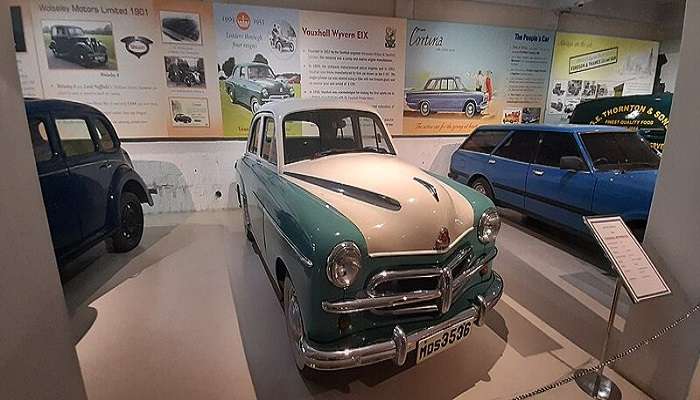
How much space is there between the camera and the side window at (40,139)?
2943 millimetres

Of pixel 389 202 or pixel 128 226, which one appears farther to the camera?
pixel 128 226

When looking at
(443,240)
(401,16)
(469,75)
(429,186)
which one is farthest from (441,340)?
(469,75)

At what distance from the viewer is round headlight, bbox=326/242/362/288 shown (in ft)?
5.77

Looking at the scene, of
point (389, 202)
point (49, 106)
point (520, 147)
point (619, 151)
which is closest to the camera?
point (389, 202)

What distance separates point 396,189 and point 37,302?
5.70 feet

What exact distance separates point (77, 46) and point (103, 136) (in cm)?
187

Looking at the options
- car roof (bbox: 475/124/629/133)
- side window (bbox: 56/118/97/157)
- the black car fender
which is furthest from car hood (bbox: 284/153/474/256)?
car roof (bbox: 475/124/629/133)

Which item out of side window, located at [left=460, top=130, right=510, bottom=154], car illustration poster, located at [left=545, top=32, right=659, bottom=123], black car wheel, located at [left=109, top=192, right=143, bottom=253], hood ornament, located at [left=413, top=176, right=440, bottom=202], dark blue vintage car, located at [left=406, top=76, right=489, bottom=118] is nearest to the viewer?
hood ornament, located at [left=413, top=176, right=440, bottom=202]

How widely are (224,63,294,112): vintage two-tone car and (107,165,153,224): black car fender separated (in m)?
1.92

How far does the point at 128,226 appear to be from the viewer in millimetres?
4121

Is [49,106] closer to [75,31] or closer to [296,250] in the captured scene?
[75,31]

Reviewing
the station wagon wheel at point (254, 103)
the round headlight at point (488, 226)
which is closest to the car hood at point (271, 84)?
the station wagon wheel at point (254, 103)

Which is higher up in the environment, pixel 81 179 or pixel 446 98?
pixel 446 98

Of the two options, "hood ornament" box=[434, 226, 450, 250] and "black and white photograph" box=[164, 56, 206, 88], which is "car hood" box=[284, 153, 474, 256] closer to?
"hood ornament" box=[434, 226, 450, 250]
